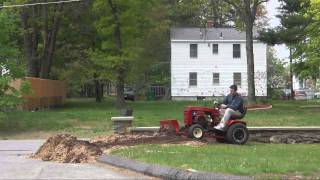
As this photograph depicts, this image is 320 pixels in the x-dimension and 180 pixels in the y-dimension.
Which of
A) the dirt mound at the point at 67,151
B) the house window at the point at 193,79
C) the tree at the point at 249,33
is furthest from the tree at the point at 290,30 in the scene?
the dirt mound at the point at 67,151

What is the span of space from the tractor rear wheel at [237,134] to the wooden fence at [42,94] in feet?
60.9

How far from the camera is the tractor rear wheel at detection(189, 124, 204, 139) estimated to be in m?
18.8

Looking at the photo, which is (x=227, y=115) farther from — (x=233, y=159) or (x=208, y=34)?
(x=208, y=34)

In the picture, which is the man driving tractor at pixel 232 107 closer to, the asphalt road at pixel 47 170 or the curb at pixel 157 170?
the curb at pixel 157 170

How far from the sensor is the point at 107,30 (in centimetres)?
4144

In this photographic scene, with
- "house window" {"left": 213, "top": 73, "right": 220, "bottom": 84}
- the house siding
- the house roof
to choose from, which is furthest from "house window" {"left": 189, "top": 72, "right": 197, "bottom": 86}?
the house roof

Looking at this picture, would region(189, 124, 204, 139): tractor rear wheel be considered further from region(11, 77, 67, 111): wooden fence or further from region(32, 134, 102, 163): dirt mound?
region(11, 77, 67, 111): wooden fence

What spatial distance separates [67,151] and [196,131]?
4538 mm

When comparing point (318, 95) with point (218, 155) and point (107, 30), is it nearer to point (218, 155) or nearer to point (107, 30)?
point (107, 30)

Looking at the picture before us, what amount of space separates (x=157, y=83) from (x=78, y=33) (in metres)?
21.0

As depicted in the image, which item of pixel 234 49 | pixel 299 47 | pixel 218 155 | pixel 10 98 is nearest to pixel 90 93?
pixel 234 49

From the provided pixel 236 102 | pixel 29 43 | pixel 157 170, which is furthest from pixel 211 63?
pixel 157 170

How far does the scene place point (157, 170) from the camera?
40.3ft

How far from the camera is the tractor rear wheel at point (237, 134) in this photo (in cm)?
1858
